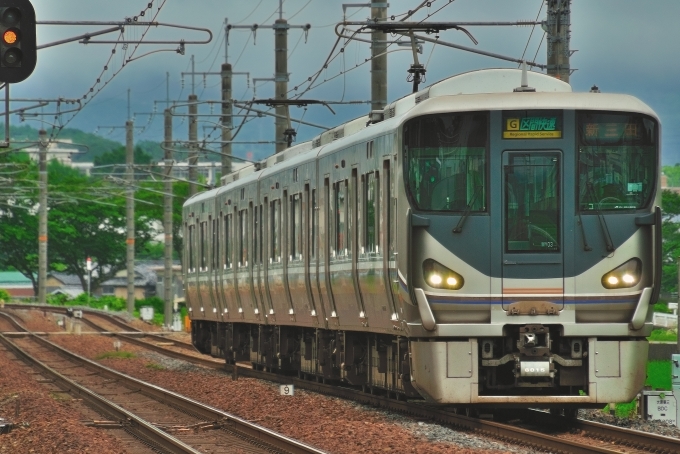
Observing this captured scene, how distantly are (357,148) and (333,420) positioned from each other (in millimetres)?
3217

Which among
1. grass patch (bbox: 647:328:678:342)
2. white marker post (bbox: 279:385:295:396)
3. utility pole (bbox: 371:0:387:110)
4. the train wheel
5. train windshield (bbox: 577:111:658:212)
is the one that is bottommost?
grass patch (bbox: 647:328:678:342)

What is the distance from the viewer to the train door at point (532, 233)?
563 inches

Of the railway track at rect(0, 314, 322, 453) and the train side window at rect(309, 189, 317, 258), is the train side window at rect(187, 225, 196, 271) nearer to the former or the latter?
the railway track at rect(0, 314, 322, 453)

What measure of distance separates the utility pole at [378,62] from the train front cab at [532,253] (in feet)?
30.0

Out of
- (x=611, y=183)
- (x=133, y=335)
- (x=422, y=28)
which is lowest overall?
(x=133, y=335)

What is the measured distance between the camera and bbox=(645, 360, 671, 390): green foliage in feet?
84.3

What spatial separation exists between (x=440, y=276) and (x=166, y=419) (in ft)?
17.9

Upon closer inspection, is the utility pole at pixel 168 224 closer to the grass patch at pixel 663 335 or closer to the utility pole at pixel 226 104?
the utility pole at pixel 226 104

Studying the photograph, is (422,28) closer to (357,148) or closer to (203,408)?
(357,148)

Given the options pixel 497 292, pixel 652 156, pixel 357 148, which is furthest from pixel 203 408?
pixel 652 156

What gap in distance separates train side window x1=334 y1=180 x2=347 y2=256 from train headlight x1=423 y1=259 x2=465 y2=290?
11.9ft

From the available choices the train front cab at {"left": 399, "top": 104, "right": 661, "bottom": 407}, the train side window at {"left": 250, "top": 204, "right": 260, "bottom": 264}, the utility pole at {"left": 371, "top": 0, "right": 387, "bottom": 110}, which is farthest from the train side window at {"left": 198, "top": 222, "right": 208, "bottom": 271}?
the train front cab at {"left": 399, "top": 104, "right": 661, "bottom": 407}

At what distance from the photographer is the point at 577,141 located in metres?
14.5

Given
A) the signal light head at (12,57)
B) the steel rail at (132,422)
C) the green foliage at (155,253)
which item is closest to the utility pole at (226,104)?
the steel rail at (132,422)
